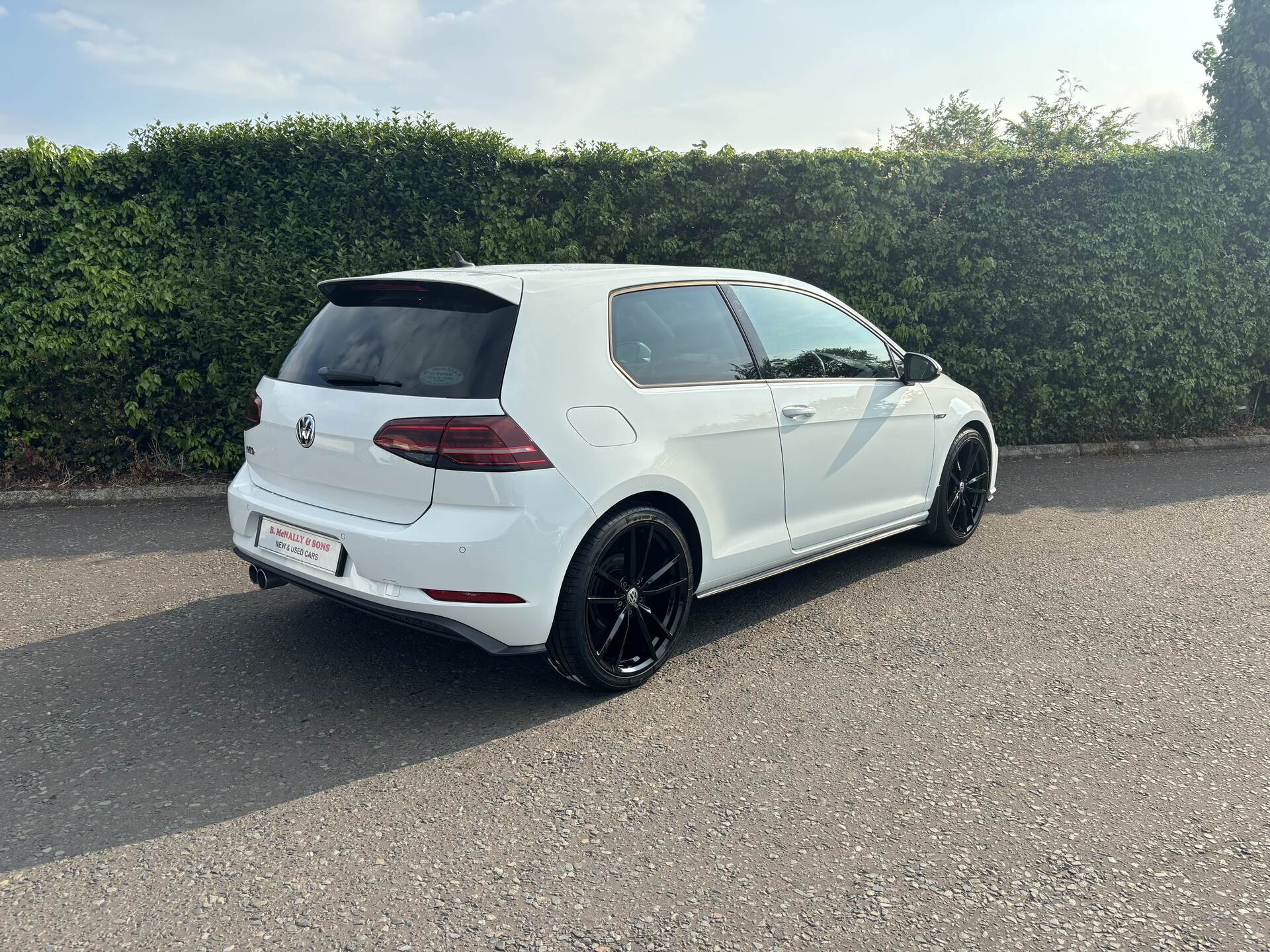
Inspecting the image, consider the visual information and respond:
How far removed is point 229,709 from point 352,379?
1389 millimetres

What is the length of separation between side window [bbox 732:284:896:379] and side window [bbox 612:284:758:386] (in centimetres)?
21

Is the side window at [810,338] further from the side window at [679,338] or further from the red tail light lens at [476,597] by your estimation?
the red tail light lens at [476,597]

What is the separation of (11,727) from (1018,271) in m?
9.20

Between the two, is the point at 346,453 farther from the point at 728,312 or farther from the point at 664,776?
the point at 728,312

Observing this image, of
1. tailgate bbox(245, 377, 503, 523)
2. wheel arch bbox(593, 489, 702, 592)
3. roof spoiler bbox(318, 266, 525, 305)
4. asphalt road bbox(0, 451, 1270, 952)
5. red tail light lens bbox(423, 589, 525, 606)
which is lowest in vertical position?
asphalt road bbox(0, 451, 1270, 952)

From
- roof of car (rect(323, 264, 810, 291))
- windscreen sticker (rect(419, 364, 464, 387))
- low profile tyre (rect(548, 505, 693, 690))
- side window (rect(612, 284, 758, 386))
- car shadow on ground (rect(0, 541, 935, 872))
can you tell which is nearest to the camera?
car shadow on ground (rect(0, 541, 935, 872))

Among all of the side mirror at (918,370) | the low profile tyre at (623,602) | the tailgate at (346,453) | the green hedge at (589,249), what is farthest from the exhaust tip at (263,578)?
the green hedge at (589,249)

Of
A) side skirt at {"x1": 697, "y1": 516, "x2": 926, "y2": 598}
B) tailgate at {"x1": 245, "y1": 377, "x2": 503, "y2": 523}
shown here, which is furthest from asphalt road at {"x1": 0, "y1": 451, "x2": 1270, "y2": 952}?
tailgate at {"x1": 245, "y1": 377, "x2": 503, "y2": 523}

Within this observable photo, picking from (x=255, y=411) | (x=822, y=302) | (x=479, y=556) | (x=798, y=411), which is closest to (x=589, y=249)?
(x=822, y=302)

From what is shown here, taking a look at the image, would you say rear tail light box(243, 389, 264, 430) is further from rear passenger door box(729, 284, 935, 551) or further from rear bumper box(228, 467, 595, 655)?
rear passenger door box(729, 284, 935, 551)

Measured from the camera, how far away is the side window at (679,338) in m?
3.99

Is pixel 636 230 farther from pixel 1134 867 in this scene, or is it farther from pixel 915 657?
pixel 1134 867

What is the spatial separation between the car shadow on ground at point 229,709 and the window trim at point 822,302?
4.04 feet

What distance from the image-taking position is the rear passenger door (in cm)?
468
